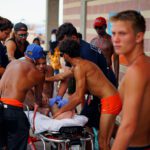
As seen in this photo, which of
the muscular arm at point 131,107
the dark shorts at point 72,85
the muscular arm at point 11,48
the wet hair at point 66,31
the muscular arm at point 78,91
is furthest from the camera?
the muscular arm at point 11,48

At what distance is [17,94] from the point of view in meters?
3.95

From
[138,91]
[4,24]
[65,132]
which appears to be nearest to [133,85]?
[138,91]

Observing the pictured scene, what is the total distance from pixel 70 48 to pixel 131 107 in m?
1.85

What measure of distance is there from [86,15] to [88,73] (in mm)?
5542

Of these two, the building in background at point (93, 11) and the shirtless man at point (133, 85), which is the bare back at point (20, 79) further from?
the building in background at point (93, 11)

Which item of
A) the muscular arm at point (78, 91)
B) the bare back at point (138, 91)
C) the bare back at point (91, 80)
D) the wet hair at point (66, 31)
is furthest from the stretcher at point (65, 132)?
the bare back at point (138, 91)

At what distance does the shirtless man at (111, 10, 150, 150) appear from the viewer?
214 cm

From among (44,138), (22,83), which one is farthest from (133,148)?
(22,83)

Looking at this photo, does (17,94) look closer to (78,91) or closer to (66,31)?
(78,91)

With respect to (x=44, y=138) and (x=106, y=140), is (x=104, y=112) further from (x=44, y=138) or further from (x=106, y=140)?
(x=44, y=138)

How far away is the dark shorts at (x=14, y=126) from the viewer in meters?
3.97

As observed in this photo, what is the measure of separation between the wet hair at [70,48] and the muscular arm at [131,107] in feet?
5.79

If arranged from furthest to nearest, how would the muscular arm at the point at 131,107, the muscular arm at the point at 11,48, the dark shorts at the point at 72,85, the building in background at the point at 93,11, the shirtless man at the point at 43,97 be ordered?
the building in background at the point at 93,11, the muscular arm at the point at 11,48, the dark shorts at the point at 72,85, the shirtless man at the point at 43,97, the muscular arm at the point at 131,107

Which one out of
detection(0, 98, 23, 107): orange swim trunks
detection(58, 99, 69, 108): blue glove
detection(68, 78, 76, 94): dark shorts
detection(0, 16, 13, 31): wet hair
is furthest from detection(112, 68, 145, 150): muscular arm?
detection(0, 16, 13, 31): wet hair
